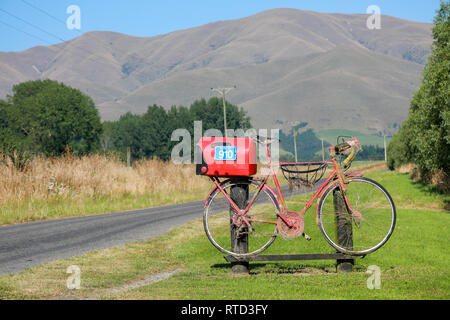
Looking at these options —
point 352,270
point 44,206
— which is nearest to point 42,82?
point 44,206

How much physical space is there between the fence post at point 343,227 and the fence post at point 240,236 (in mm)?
1474

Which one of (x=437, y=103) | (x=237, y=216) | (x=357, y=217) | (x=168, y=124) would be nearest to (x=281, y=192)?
(x=237, y=216)

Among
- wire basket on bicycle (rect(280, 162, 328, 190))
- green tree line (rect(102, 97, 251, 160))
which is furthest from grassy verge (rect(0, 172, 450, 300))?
green tree line (rect(102, 97, 251, 160))

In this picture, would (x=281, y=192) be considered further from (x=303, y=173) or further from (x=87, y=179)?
(x=87, y=179)

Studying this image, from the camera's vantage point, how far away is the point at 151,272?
9.04 m

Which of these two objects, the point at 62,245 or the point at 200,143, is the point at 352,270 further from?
the point at 62,245

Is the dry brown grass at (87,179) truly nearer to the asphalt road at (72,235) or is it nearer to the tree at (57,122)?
the asphalt road at (72,235)

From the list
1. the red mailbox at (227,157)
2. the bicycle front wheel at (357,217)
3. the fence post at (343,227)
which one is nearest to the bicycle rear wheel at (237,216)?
the red mailbox at (227,157)

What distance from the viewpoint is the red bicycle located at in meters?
7.72

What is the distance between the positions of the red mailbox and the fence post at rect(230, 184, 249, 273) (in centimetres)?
32

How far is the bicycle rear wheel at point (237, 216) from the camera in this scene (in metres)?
7.79

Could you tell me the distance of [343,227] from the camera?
782 centimetres

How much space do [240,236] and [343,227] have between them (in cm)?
166

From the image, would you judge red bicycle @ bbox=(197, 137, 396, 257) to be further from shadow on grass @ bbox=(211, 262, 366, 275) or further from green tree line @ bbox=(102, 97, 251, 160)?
green tree line @ bbox=(102, 97, 251, 160)
